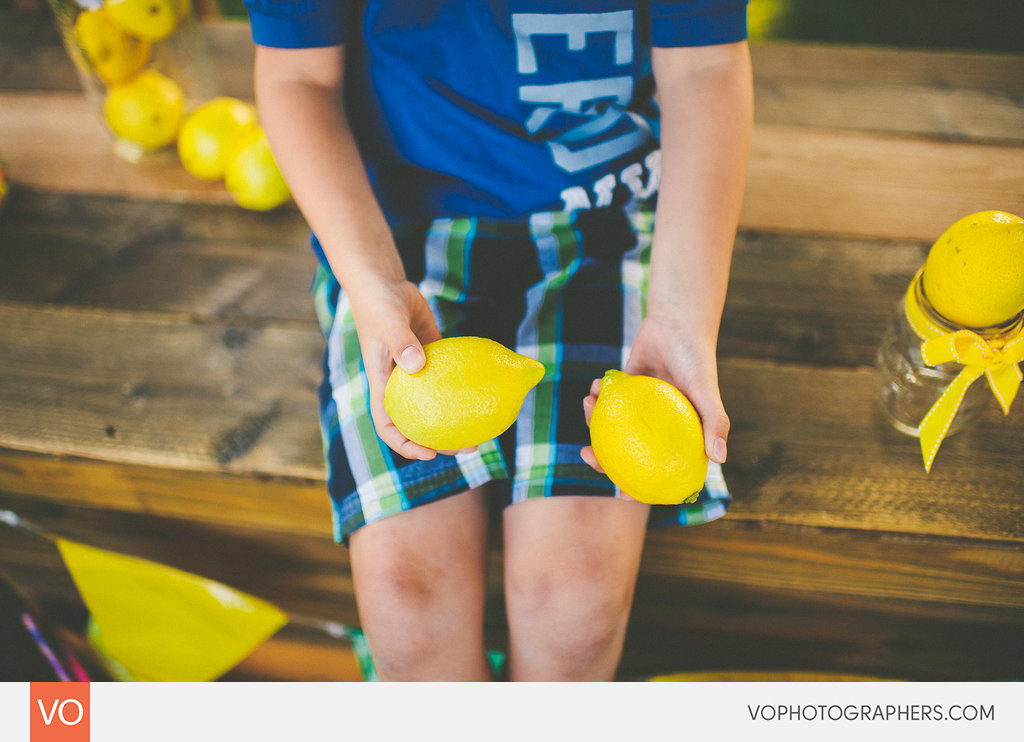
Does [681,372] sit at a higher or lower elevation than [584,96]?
lower

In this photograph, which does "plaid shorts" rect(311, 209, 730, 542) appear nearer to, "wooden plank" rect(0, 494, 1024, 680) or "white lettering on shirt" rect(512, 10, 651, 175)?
"white lettering on shirt" rect(512, 10, 651, 175)

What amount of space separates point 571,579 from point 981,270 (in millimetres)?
475

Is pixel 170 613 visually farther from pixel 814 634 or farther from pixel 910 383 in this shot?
pixel 910 383

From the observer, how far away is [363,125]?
77 cm

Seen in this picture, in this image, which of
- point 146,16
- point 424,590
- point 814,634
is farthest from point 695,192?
point 146,16

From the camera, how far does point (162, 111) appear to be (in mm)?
1123

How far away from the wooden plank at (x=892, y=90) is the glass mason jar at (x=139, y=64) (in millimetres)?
1015

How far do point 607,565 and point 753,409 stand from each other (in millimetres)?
327

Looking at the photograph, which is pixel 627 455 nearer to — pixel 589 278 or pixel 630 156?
pixel 589 278

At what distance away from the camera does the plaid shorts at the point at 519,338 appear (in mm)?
647

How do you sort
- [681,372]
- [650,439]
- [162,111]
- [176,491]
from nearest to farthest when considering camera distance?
[650,439] → [681,372] → [176,491] → [162,111]

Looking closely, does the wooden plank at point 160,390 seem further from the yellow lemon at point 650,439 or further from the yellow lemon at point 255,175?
the yellow lemon at point 650,439

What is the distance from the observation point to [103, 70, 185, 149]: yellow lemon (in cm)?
109

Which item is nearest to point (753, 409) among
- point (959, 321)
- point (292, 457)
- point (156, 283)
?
point (959, 321)
